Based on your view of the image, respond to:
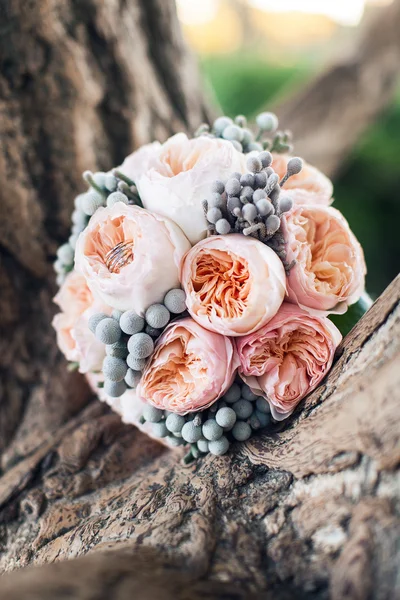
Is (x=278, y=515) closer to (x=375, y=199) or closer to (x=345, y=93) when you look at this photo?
(x=345, y=93)

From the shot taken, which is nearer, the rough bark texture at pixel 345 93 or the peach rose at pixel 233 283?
the peach rose at pixel 233 283

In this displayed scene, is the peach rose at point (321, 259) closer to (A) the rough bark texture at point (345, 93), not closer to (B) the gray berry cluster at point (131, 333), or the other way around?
(B) the gray berry cluster at point (131, 333)

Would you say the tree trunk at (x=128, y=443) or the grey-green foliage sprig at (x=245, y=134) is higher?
the grey-green foliage sprig at (x=245, y=134)

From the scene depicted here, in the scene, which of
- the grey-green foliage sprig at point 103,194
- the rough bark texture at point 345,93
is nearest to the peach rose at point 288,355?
the grey-green foliage sprig at point 103,194

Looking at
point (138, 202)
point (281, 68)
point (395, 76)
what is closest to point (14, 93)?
point (138, 202)

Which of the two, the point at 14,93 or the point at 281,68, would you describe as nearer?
the point at 14,93

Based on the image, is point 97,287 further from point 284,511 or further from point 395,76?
point 395,76
